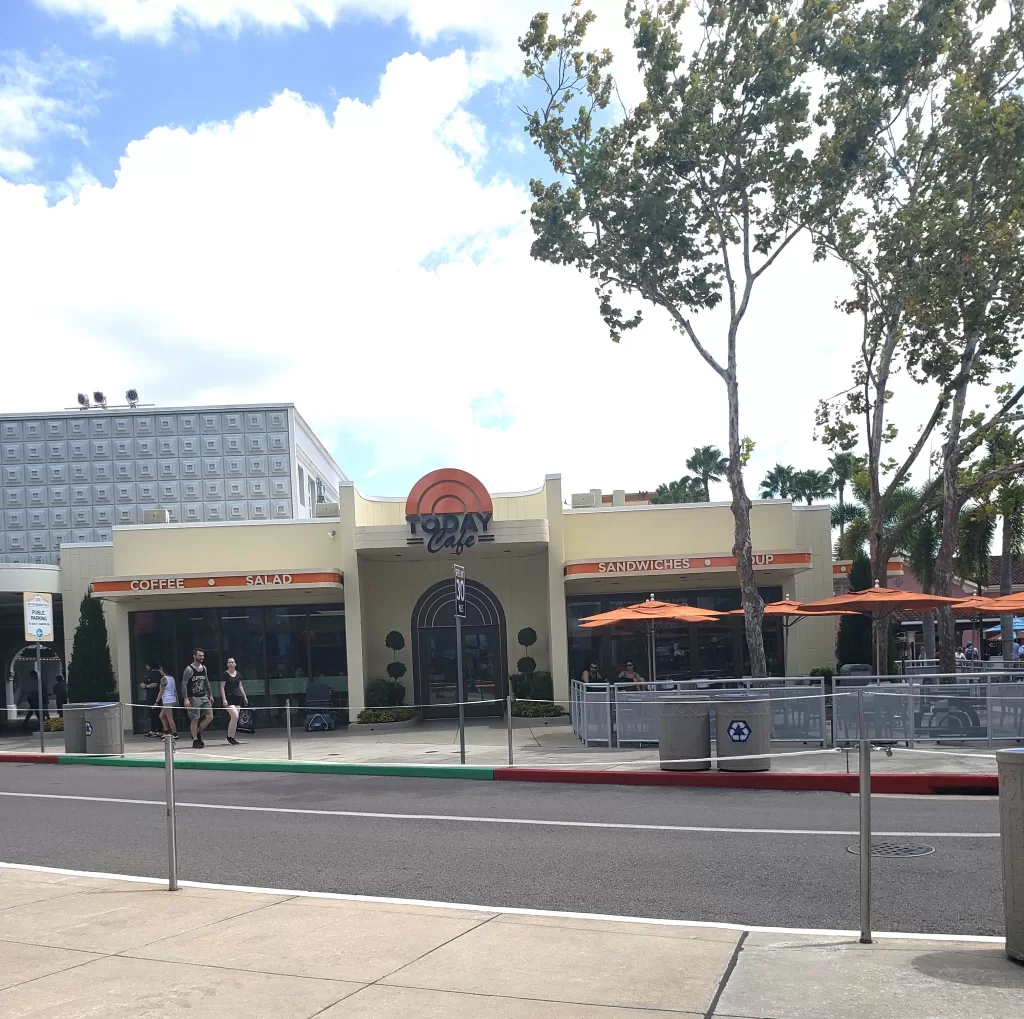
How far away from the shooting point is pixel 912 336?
77.7 ft

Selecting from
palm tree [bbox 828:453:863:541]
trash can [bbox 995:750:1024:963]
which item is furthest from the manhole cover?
palm tree [bbox 828:453:863:541]

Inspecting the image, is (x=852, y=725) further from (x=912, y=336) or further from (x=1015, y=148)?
(x=1015, y=148)

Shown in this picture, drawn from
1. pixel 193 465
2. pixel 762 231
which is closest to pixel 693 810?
pixel 762 231

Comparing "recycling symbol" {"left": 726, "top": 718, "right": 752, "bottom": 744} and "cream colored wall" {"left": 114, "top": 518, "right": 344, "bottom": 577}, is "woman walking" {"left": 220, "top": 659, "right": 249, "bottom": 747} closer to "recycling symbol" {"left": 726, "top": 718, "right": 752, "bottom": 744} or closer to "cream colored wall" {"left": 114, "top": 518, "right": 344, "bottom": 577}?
"cream colored wall" {"left": 114, "top": 518, "right": 344, "bottom": 577}

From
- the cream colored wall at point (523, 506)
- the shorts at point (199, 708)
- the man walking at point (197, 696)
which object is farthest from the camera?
the cream colored wall at point (523, 506)

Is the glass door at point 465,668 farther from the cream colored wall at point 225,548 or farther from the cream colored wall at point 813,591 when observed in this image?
the cream colored wall at point 813,591

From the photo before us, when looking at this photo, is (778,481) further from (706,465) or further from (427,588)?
(427,588)

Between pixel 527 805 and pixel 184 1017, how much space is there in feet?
26.0

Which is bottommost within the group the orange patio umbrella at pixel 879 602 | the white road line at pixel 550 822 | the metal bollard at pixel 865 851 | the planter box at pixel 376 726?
the planter box at pixel 376 726

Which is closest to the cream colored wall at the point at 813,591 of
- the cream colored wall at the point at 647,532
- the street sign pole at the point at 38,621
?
the cream colored wall at the point at 647,532

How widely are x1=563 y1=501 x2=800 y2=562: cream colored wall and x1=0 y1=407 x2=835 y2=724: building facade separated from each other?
33mm

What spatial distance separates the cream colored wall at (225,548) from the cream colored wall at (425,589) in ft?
5.46

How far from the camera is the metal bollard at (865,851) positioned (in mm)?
6391

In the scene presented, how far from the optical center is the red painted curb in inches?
539
